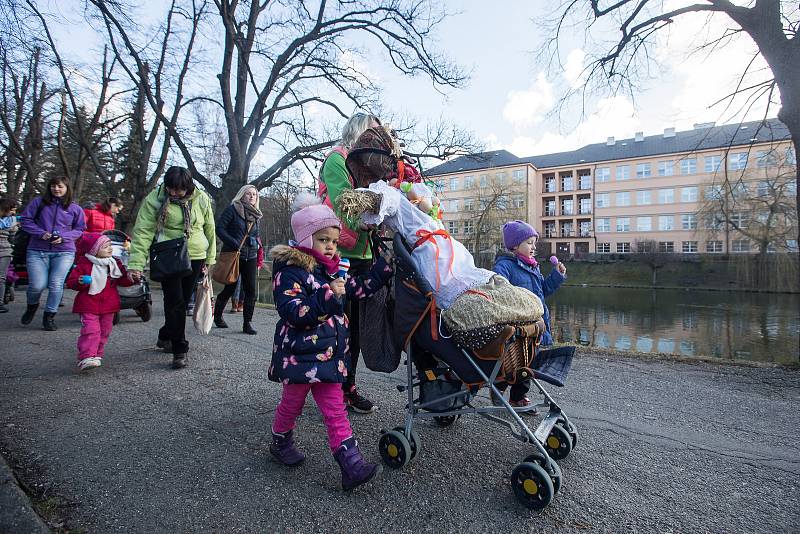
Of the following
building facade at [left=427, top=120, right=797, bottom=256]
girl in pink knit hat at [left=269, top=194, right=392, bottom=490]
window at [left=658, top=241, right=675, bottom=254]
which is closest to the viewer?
girl in pink knit hat at [left=269, top=194, right=392, bottom=490]

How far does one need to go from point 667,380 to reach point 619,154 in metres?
65.7

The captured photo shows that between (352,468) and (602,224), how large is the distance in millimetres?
65268

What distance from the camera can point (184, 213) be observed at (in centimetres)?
416

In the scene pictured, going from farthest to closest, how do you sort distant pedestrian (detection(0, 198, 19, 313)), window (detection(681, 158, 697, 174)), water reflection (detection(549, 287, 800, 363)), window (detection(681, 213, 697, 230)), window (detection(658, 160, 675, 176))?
1. window (detection(658, 160, 675, 176))
2. window (detection(681, 158, 697, 174))
3. window (detection(681, 213, 697, 230))
4. water reflection (detection(549, 287, 800, 363))
5. distant pedestrian (detection(0, 198, 19, 313))

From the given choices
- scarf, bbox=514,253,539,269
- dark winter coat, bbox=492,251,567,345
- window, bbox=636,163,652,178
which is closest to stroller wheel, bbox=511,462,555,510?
dark winter coat, bbox=492,251,567,345

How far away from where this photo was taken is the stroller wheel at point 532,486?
1896mm

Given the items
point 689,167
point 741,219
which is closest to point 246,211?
point 741,219

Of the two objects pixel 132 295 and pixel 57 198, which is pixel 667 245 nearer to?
pixel 132 295

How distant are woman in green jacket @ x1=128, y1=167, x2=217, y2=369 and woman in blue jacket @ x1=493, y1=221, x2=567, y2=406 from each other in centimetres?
299

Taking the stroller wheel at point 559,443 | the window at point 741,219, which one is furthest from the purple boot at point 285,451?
the window at point 741,219

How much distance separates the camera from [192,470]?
2.23 metres

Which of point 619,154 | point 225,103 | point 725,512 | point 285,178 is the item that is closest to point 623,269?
point 619,154

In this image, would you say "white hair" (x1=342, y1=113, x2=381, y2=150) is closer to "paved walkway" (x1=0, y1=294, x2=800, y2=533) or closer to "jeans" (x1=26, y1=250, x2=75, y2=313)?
"paved walkway" (x1=0, y1=294, x2=800, y2=533)

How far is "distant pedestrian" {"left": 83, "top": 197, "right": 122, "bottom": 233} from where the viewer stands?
A: 6.79 metres
